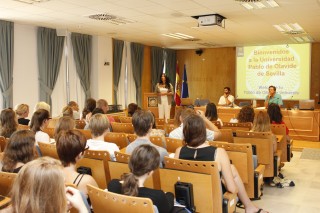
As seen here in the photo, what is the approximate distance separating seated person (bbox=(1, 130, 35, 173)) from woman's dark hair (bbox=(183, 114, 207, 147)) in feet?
4.63

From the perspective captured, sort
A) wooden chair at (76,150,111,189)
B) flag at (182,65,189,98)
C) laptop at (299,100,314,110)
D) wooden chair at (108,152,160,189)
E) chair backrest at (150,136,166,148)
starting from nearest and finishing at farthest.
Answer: wooden chair at (108,152,160,189), wooden chair at (76,150,111,189), chair backrest at (150,136,166,148), laptop at (299,100,314,110), flag at (182,65,189,98)

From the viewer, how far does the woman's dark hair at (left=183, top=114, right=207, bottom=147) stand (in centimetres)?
321

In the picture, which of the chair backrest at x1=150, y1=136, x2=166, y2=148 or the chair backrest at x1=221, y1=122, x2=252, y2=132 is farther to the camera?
the chair backrest at x1=221, y1=122, x2=252, y2=132

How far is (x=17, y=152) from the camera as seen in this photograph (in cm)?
268

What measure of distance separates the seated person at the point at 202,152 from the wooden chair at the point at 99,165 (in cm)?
67

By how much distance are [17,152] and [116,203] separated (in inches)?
45.9

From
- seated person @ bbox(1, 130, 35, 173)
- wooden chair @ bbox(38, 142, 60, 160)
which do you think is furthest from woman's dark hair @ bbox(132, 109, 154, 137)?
seated person @ bbox(1, 130, 35, 173)

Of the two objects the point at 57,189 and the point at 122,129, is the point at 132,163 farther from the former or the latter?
the point at 122,129

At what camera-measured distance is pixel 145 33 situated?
→ 9.70 metres

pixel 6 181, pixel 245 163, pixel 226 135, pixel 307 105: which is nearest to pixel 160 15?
pixel 226 135

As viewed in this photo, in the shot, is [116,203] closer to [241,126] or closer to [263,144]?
[263,144]

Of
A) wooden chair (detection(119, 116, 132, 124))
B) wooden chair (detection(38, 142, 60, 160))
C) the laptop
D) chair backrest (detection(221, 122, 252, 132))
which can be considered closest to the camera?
wooden chair (detection(38, 142, 60, 160))

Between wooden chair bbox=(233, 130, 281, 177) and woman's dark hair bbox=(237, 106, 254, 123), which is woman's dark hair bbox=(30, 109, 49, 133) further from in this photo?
woman's dark hair bbox=(237, 106, 254, 123)

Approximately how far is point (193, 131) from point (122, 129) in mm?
2638
